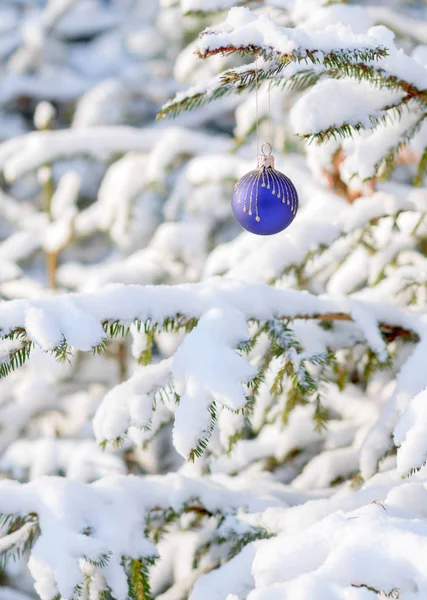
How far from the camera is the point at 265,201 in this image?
1.62 metres

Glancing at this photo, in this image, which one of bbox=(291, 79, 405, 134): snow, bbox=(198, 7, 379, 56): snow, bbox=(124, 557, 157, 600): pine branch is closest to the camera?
bbox=(198, 7, 379, 56): snow

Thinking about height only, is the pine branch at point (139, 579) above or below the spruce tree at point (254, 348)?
below

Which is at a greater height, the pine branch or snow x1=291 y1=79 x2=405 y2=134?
snow x1=291 y1=79 x2=405 y2=134

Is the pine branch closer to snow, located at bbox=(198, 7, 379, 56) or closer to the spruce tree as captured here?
the spruce tree

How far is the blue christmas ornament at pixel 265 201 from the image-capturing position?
162cm

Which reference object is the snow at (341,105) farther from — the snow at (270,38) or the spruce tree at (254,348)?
the snow at (270,38)

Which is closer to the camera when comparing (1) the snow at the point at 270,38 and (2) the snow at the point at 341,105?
(1) the snow at the point at 270,38

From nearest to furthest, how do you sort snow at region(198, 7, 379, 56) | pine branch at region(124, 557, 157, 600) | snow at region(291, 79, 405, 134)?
snow at region(198, 7, 379, 56) < snow at region(291, 79, 405, 134) < pine branch at region(124, 557, 157, 600)

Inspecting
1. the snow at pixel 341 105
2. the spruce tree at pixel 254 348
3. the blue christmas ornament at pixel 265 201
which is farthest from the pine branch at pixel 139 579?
the snow at pixel 341 105

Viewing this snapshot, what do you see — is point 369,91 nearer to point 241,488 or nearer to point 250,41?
point 250,41

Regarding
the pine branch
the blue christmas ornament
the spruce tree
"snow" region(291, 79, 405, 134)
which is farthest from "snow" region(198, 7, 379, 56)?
the pine branch

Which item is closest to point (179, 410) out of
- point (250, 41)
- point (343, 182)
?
point (250, 41)

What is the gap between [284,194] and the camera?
164 centimetres

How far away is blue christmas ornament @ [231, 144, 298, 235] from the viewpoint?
63.9 inches
